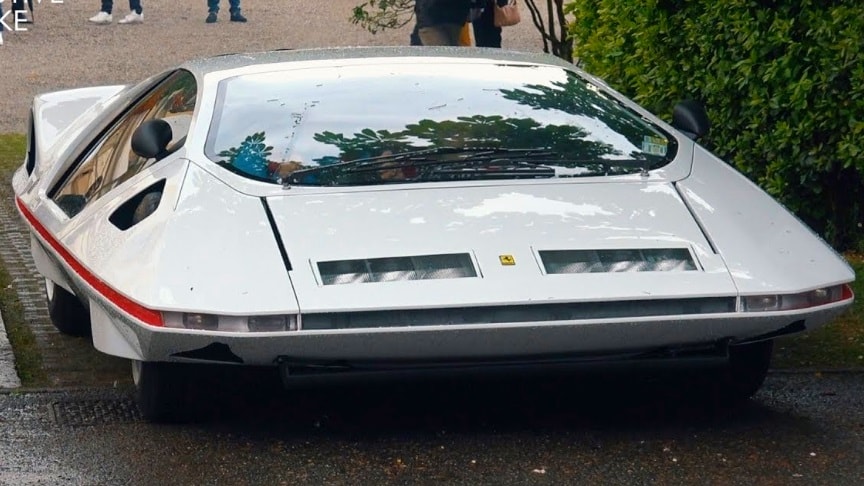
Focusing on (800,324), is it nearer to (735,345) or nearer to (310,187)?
(735,345)

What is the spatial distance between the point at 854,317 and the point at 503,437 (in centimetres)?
247

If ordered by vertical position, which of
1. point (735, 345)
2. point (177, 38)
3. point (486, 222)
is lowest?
point (177, 38)

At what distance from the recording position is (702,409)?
5543mm

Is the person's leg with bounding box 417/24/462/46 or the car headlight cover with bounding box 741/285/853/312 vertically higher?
the car headlight cover with bounding box 741/285/853/312

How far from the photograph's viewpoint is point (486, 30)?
12.4m

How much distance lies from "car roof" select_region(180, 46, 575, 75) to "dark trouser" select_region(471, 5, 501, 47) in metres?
5.71

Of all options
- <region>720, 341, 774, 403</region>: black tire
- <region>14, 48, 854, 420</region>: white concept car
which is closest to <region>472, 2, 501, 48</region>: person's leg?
<region>14, 48, 854, 420</region>: white concept car

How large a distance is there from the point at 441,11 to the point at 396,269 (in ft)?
23.7

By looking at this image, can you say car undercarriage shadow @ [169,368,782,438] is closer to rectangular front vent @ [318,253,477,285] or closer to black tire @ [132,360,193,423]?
black tire @ [132,360,193,423]

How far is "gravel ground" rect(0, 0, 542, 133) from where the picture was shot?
17344mm

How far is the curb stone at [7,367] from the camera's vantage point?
5.94 metres

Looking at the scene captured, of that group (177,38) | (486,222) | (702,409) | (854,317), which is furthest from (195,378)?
(177,38)

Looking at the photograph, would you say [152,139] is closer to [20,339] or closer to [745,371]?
[20,339]

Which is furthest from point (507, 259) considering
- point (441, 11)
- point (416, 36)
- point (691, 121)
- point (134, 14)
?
point (134, 14)
